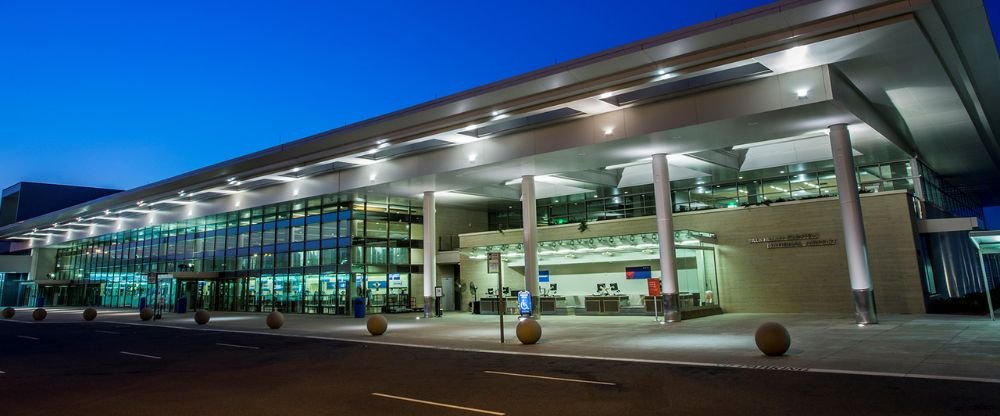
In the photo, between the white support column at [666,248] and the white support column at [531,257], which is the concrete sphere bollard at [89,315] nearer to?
the white support column at [531,257]

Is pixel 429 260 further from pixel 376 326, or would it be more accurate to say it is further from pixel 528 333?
pixel 528 333

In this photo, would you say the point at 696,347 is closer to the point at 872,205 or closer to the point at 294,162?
the point at 872,205

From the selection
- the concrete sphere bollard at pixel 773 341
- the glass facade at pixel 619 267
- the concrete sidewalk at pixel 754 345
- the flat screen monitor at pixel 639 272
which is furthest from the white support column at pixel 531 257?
the concrete sphere bollard at pixel 773 341

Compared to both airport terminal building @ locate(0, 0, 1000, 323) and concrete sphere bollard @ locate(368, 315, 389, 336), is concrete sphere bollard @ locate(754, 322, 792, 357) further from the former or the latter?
concrete sphere bollard @ locate(368, 315, 389, 336)

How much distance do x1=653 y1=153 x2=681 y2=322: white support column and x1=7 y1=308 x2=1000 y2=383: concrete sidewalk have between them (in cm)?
77

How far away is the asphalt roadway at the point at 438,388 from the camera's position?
24.2ft

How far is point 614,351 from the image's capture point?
1327 centimetres

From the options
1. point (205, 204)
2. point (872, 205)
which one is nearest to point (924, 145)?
point (872, 205)

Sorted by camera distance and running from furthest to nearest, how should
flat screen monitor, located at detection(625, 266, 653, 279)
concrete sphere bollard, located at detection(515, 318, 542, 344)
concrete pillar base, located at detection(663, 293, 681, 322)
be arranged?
flat screen monitor, located at detection(625, 266, 653, 279)
concrete pillar base, located at detection(663, 293, 681, 322)
concrete sphere bollard, located at detection(515, 318, 542, 344)

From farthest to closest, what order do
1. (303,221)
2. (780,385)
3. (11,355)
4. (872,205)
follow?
1. (303,221)
2. (872,205)
3. (11,355)
4. (780,385)

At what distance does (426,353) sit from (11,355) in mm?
10851

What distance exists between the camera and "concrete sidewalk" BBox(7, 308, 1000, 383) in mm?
10133

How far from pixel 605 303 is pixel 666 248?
589 cm

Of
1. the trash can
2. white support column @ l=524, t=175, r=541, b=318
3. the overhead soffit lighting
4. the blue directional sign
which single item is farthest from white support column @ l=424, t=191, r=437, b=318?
the overhead soffit lighting
